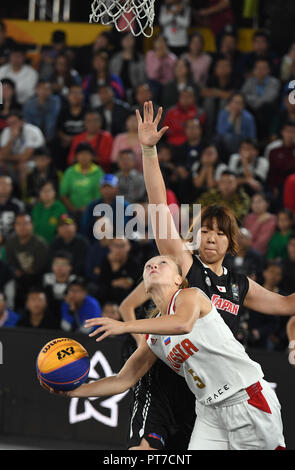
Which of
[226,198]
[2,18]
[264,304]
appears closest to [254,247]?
[226,198]

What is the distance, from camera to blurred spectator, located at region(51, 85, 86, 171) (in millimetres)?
12047

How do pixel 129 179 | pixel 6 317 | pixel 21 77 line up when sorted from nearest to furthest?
pixel 6 317 → pixel 129 179 → pixel 21 77

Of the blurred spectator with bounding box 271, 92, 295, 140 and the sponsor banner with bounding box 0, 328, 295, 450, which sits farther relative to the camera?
the blurred spectator with bounding box 271, 92, 295, 140

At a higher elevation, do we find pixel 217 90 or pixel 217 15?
pixel 217 15

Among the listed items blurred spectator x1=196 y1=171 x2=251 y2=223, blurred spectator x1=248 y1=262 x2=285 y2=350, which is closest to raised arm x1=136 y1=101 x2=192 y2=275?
blurred spectator x1=248 y1=262 x2=285 y2=350

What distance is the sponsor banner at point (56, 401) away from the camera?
7.95 m

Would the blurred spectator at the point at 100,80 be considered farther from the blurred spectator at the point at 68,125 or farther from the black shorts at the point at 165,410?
the black shorts at the point at 165,410

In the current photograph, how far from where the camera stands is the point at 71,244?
995cm

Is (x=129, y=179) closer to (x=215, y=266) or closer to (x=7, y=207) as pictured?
(x=7, y=207)

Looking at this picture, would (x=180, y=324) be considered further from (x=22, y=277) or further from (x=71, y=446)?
(x=22, y=277)

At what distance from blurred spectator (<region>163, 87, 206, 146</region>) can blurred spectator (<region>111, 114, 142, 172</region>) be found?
51 centimetres

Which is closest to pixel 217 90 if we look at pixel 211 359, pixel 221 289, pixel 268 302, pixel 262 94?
pixel 262 94

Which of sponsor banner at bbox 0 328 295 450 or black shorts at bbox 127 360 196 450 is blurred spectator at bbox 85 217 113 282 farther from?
black shorts at bbox 127 360 196 450

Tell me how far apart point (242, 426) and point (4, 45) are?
10.2 meters
